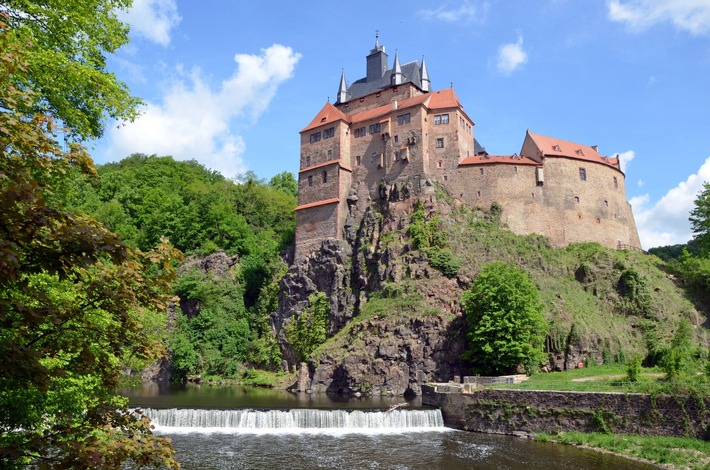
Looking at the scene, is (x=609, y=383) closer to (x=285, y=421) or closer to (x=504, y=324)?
(x=504, y=324)

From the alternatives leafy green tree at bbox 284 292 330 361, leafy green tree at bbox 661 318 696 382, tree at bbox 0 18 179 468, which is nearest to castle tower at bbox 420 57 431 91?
leafy green tree at bbox 284 292 330 361

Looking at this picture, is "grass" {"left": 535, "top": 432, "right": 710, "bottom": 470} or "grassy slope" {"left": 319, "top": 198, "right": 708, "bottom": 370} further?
"grassy slope" {"left": 319, "top": 198, "right": 708, "bottom": 370}

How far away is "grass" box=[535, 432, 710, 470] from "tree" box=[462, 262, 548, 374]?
10.7 m

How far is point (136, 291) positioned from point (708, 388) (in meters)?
28.0

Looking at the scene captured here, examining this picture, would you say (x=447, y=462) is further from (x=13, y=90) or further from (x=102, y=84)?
(x=13, y=90)

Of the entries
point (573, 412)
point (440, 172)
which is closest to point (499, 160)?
point (440, 172)

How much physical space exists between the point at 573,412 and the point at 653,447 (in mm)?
4370

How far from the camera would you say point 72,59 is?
41.2 feet

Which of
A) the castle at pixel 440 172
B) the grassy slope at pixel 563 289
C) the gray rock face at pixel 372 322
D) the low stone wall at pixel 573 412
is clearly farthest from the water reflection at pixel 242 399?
the castle at pixel 440 172

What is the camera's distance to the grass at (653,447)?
2288cm

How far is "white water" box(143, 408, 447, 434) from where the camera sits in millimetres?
30094

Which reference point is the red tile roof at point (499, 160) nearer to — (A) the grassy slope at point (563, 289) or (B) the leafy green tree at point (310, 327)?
(A) the grassy slope at point (563, 289)

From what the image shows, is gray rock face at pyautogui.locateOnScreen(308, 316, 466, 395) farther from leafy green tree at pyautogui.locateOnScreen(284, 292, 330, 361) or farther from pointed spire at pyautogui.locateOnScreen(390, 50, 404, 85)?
pointed spire at pyautogui.locateOnScreen(390, 50, 404, 85)

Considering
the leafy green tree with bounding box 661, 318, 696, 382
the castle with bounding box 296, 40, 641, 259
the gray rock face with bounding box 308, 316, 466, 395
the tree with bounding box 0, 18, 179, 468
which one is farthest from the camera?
the castle with bounding box 296, 40, 641, 259
